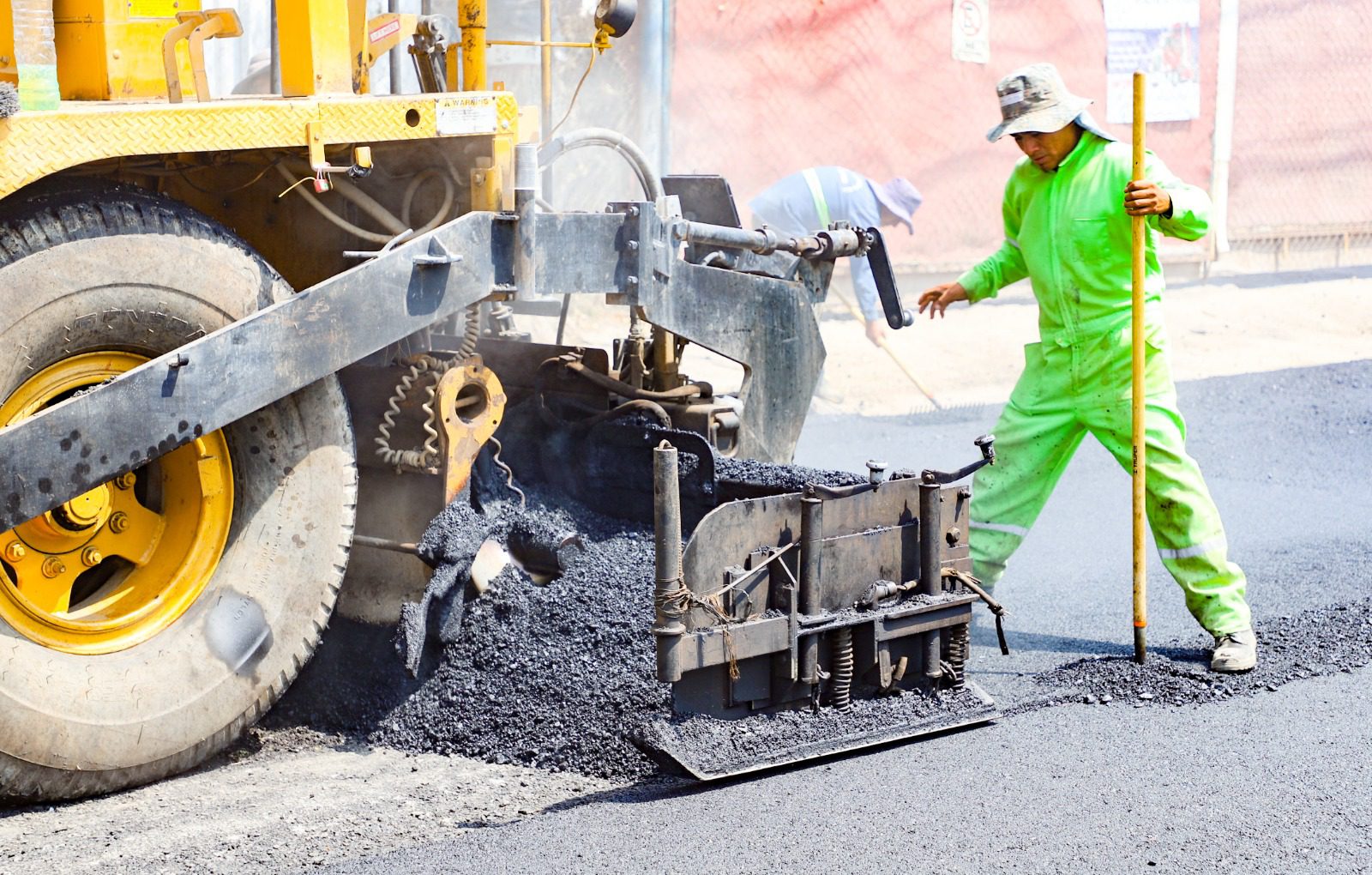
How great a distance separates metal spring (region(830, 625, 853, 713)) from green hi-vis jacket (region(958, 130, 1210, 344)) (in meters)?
1.37

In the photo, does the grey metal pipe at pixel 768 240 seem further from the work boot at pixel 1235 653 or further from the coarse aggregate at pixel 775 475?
the work boot at pixel 1235 653

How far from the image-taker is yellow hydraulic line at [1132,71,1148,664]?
13.5 feet

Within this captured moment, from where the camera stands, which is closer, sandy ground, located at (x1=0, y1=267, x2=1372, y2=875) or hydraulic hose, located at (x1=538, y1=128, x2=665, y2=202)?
sandy ground, located at (x1=0, y1=267, x2=1372, y2=875)

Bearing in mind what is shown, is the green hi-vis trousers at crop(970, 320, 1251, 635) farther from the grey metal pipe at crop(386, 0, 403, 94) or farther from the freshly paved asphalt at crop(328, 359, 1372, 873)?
the grey metal pipe at crop(386, 0, 403, 94)

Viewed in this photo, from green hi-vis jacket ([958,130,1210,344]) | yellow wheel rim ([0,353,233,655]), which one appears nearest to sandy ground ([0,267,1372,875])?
yellow wheel rim ([0,353,233,655])

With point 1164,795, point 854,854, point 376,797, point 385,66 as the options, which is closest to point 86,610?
point 376,797

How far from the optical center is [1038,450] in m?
4.50

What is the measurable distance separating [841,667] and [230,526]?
4.73ft

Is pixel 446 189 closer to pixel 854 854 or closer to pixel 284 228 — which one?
pixel 284 228

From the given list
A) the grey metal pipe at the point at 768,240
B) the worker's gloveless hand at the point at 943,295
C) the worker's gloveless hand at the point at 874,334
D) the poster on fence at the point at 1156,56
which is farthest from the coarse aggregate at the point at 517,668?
the poster on fence at the point at 1156,56

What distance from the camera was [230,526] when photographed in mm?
3375

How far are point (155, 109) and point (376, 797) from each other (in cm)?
152

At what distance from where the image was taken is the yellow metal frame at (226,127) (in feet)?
9.21

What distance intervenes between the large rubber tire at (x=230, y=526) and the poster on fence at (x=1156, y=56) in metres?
12.3
